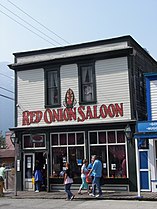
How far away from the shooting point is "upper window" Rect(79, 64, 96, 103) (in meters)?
20.4

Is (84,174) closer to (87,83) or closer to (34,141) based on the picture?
(34,141)

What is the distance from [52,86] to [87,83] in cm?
217

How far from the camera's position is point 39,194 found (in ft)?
63.3

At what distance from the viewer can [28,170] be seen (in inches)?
845

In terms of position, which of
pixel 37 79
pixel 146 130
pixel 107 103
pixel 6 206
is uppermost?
pixel 37 79

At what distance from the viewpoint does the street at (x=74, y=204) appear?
14672mm

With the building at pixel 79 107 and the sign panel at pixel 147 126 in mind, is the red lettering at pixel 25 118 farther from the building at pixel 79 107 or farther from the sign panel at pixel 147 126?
the sign panel at pixel 147 126

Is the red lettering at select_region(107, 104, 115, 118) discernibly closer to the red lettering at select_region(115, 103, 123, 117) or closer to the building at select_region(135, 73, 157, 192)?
the red lettering at select_region(115, 103, 123, 117)

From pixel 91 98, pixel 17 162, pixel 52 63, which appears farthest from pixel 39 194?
pixel 52 63

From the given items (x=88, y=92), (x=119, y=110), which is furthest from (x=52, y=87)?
(x=119, y=110)

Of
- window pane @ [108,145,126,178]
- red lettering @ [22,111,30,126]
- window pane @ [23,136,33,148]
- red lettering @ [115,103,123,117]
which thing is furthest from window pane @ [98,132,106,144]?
red lettering @ [22,111,30,126]

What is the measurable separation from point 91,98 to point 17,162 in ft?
18.8

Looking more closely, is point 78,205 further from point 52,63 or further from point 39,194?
point 52,63

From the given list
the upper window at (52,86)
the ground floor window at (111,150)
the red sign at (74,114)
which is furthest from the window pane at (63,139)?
the upper window at (52,86)
